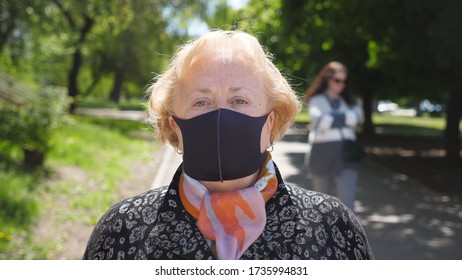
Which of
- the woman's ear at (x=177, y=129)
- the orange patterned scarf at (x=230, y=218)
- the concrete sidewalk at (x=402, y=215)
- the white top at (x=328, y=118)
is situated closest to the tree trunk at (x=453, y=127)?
the concrete sidewalk at (x=402, y=215)

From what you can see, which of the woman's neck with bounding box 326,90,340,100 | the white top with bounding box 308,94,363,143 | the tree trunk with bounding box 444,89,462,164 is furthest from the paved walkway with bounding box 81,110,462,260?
the tree trunk with bounding box 444,89,462,164

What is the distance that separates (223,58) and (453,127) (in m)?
15.9

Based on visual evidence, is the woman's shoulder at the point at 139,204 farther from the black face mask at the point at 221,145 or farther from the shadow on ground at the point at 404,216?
the shadow on ground at the point at 404,216

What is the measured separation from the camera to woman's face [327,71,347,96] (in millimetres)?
6148

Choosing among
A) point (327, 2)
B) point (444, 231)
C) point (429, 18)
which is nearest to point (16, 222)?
point (444, 231)

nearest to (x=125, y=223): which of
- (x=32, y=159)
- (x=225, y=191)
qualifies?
(x=225, y=191)

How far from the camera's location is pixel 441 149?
72.9 feet

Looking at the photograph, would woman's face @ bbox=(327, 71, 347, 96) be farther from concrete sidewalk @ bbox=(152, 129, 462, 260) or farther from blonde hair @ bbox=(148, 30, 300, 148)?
blonde hair @ bbox=(148, 30, 300, 148)

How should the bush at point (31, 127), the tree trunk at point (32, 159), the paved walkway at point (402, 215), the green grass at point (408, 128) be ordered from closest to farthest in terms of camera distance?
the paved walkway at point (402, 215) < the tree trunk at point (32, 159) < the bush at point (31, 127) < the green grass at point (408, 128)

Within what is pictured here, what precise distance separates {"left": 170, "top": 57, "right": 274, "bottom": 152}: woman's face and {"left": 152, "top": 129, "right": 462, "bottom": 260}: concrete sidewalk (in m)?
3.00

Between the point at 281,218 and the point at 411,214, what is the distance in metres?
7.87

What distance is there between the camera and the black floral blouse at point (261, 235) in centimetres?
183

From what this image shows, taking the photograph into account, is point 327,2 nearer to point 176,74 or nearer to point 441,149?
point 441,149

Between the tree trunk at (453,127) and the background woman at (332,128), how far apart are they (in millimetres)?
10684
